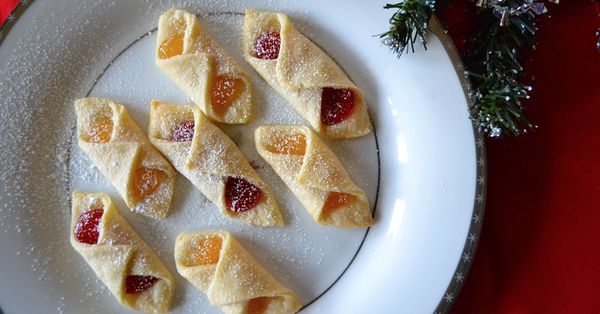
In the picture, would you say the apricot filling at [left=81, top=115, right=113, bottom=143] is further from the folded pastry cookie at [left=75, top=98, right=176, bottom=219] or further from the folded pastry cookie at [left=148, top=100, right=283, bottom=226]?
the folded pastry cookie at [left=148, top=100, right=283, bottom=226]

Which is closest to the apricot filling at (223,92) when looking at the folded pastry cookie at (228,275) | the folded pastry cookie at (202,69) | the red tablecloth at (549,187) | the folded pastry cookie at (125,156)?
the folded pastry cookie at (202,69)

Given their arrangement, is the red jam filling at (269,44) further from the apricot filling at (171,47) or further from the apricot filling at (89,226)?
the apricot filling at (89,226)

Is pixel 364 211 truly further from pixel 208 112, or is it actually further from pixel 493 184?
pixel 208 112

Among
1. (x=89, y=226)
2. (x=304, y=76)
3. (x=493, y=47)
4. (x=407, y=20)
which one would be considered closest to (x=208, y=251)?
(x=89, y=226)

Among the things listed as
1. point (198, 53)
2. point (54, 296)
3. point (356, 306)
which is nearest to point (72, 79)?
point (198, 53)

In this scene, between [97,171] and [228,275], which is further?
[97,171]

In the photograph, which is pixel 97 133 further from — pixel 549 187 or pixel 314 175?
pixel 549 187
